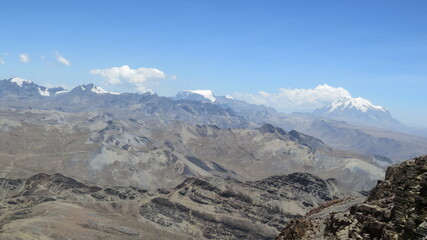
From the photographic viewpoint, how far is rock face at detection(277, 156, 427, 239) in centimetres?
2341

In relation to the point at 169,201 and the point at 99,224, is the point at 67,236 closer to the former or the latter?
the point at 99,224

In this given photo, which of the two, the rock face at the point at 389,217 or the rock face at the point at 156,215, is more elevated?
the rock face at the point at 389,217

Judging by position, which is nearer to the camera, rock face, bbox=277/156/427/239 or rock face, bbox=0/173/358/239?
rock face, bbox=277/156/427/239

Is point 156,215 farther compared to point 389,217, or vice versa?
point 156,215

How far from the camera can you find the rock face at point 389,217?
23406 millimetres

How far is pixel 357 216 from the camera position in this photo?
31375 millimetres

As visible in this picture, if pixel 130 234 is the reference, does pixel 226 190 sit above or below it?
above

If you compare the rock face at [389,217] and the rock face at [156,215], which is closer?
the rock face at [389,217]

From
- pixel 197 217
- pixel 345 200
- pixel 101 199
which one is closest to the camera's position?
pixel 345 200

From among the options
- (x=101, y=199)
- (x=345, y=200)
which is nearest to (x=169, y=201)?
(x=101, y=199)

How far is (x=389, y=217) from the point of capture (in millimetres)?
27734

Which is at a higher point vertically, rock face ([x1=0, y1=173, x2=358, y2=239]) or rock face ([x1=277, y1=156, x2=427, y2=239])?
rock face ([x1=277, y1=156, x2=427, y2=239])

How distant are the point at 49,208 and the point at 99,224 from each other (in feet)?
83.1

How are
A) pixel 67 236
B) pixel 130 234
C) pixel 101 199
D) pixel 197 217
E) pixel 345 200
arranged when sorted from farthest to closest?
pixel 101 199, pixel 197 217, pixel 130 234, pixel 67 236, pixel 345 200
